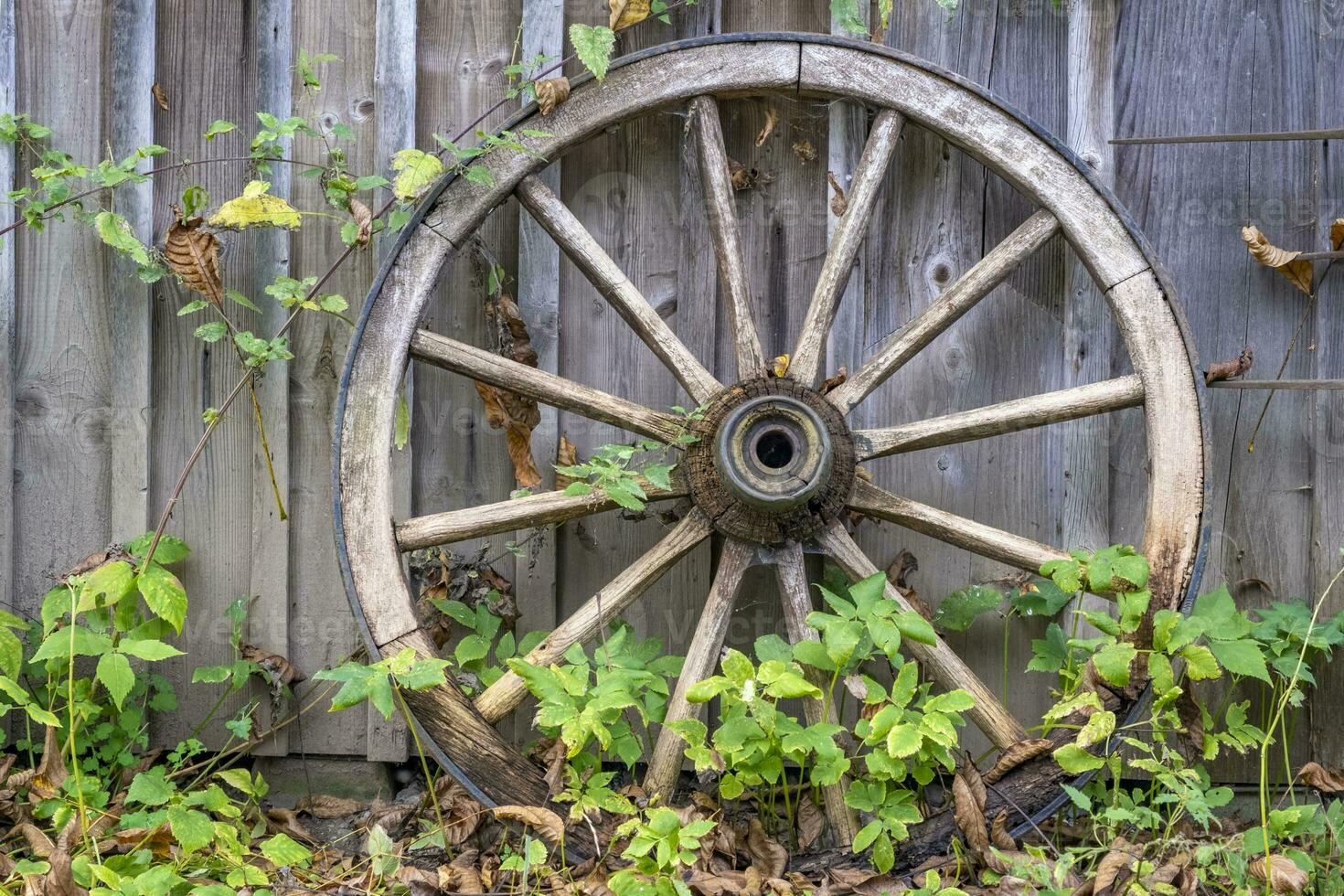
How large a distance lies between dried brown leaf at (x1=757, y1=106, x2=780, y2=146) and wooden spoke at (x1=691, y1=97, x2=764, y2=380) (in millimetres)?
160

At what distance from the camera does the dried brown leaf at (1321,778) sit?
208cm

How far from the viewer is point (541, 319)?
226 cm

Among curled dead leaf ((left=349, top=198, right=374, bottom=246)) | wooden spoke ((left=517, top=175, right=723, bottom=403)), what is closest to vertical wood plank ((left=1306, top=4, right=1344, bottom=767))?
wooden spoke ((left=517, top=175, right=723, bottom=403))

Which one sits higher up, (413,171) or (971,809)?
(413,171)

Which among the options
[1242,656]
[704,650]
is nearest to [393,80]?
[704,650]

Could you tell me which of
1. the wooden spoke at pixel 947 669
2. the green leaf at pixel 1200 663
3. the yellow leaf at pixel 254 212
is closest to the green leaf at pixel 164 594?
the yellow leaf at pixel 254 212

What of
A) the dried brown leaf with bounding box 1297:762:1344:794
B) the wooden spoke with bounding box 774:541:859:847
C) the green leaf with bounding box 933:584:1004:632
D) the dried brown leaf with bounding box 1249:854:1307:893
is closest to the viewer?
the dried brown leaf with bounding box 1249:854:1307:893

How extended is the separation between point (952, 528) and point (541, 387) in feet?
2.84

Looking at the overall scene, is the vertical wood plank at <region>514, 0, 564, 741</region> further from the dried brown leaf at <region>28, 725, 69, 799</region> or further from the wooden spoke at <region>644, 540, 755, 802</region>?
the dried brown leaf at <region>28, 725, 69, 799</region>

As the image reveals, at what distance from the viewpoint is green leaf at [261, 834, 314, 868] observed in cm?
186

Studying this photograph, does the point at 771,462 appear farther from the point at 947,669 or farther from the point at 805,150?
the point at 805,150

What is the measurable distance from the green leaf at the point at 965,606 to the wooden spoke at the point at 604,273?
2.35ft

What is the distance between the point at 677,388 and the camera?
90.2 inches

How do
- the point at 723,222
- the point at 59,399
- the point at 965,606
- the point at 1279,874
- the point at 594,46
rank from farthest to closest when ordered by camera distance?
the point at 59,399
the point at 965,606
the point at 723,222
the point at 594,46
the point at 1279,874
